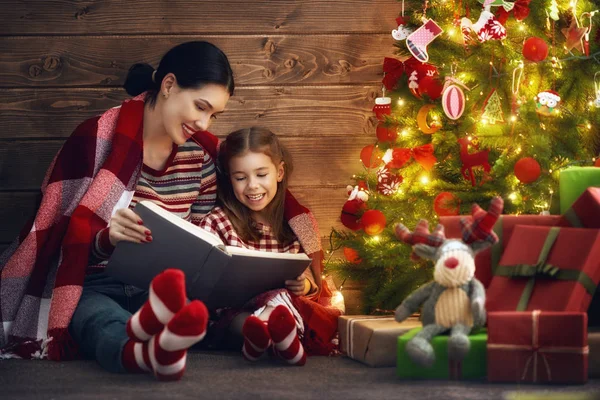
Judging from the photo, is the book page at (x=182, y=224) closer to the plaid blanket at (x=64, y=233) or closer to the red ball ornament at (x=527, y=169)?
the plaid blanket at (x=64, y=233)

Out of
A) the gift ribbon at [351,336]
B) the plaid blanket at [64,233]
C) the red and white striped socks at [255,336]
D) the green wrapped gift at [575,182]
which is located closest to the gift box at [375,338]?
the gift ribbon at [351,336]

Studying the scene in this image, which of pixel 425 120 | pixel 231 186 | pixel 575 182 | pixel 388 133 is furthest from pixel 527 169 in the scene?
pixel 231 186

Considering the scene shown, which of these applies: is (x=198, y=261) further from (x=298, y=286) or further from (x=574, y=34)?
(x=574, y=34)

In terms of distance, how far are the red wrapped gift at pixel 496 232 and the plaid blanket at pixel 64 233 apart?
0.87m

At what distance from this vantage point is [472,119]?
225 cm

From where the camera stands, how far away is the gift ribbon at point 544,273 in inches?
70.2

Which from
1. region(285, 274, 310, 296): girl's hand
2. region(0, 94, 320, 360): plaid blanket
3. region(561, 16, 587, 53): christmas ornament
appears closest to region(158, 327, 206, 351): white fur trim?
region(0, 94, 320, 360): plaid blanket

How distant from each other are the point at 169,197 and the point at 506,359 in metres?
1.06

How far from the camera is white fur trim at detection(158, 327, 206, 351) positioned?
1.61 meters

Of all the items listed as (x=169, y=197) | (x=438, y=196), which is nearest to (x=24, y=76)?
(x=169, y=197)

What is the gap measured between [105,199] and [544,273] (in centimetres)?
112

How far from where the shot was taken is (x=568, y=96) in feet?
7.29

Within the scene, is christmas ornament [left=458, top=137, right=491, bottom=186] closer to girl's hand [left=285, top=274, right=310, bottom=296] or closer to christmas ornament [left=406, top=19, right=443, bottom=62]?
christmas ornament [left=406, top=19, right=443, bottom=62]

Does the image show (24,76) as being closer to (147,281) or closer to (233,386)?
(147,281)
